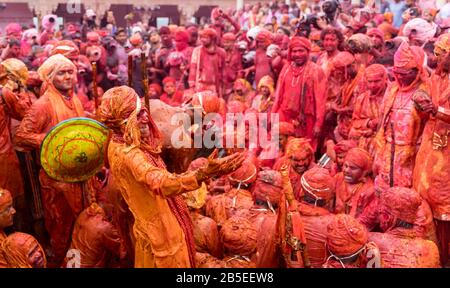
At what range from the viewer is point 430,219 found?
21.6 ft

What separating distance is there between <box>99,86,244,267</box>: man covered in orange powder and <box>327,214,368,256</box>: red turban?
100 centimetres

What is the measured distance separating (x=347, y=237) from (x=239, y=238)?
755 mm

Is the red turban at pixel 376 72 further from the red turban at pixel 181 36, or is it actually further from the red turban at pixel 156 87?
the red turban at pixel 181 36

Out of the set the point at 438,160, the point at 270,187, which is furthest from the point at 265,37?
the point at 270,187

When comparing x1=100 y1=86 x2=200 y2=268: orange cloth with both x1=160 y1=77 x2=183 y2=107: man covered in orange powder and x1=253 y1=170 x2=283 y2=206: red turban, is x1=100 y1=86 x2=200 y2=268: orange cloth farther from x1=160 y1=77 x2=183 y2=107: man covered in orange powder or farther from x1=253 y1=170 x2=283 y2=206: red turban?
x1=160 y1=77 x2=183 y2=107: man covered in orange powder

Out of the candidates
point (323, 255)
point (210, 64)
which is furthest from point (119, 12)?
point (323, 255)

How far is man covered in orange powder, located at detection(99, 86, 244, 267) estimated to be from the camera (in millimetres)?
4922

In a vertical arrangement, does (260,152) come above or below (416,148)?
below

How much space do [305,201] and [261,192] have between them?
37cm

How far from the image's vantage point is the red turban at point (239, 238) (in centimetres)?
525

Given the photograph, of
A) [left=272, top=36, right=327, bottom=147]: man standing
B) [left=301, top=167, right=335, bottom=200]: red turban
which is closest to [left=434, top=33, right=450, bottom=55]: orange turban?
[left=301, top=167, right=335, bottom=200]: red turban

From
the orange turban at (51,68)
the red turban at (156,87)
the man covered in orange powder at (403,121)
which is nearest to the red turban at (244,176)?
the man covered in orange powder at (403,121)

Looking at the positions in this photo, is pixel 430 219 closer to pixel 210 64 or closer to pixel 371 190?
pixel 371 190

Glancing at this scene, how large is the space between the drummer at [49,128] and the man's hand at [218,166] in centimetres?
242
